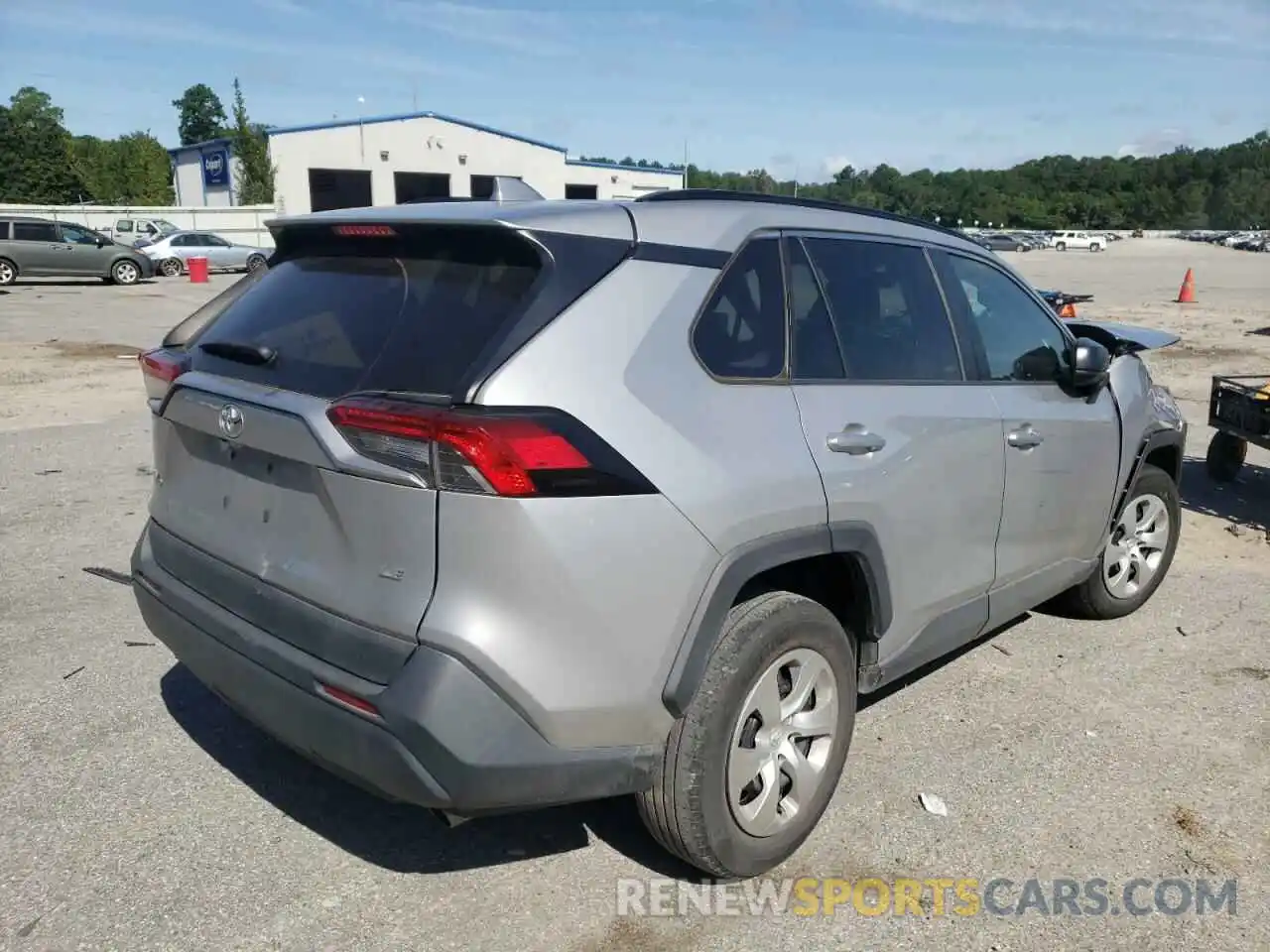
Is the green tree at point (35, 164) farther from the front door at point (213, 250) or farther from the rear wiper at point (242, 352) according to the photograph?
the rear wiper at point (242, 352)

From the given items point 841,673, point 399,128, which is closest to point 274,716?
point 841,673

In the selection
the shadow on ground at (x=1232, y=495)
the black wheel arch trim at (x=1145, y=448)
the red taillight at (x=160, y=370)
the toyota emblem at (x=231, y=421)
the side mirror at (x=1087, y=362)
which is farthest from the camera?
the shadow on ground at (x=1232, y=495)

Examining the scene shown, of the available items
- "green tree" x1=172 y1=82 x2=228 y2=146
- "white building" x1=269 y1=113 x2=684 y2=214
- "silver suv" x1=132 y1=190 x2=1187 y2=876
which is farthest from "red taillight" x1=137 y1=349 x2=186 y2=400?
"green tree" x1=172 y1=82 x2=228 y2=146

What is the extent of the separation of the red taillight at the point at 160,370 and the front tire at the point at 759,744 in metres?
1.88

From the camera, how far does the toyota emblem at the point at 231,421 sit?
8.96 feet

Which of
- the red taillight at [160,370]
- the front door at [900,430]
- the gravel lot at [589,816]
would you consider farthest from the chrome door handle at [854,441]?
the red taillight at [160,370]

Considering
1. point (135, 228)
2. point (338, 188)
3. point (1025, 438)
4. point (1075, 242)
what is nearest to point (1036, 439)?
point (1025, 438)

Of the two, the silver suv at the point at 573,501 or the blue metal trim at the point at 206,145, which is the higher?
the blue metal trim at the point at 206,145

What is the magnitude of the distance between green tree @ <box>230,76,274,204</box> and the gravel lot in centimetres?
4331

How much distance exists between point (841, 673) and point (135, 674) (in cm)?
290

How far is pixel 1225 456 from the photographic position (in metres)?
7.53

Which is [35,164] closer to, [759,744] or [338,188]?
[338,188]

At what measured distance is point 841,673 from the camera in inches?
121

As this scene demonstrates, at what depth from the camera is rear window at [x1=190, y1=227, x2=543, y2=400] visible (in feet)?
8.09
